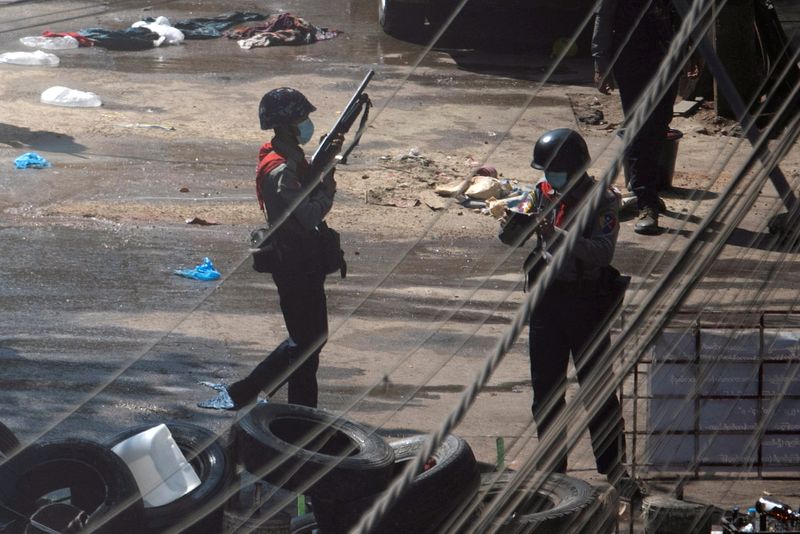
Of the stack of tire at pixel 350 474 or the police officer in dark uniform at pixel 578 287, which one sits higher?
the police officer in dark uniform at pixel 578 287

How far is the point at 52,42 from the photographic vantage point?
53.5ft

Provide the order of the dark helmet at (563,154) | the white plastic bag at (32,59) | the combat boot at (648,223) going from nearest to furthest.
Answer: the dark helmet at (563,154) < the combat boot at (648,223) < the white plastic bag at (32,59)

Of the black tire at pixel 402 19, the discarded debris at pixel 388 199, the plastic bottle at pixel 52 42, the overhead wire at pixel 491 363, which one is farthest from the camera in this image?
the black tire at pixel 402 19

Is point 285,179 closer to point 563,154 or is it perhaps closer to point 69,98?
point 563,154

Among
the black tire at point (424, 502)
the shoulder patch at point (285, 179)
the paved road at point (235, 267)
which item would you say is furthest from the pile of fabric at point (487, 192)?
the black tire at point (424, 502)

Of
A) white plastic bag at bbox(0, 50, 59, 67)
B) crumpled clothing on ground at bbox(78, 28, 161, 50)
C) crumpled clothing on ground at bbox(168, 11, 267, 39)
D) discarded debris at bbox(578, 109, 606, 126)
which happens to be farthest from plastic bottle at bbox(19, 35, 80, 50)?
discarded debris at bbox(578, 109, 606, 126)

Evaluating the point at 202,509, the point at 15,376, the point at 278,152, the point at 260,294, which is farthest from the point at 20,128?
the point at 202,509

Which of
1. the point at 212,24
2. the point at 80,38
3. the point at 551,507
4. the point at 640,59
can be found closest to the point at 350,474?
the point at 551,507

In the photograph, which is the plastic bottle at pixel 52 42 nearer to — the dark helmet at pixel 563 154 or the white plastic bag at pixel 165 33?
the white plastic bag at pixel 165 33

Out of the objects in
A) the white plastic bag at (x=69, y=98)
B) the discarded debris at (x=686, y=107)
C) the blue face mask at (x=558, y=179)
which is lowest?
the white plastic bag at (x=69, y=98)

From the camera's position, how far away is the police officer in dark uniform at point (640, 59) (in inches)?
411

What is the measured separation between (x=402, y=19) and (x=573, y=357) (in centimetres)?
1228

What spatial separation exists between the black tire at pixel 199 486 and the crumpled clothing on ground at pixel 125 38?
11482mm

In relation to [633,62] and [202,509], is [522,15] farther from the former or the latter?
[202,509]
